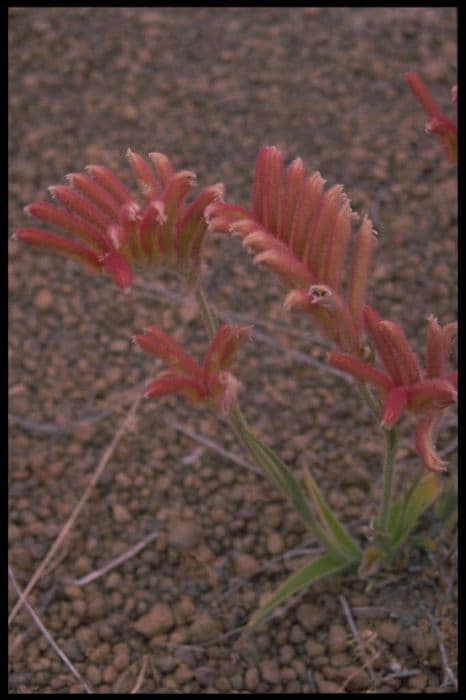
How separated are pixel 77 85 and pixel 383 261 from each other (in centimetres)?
124

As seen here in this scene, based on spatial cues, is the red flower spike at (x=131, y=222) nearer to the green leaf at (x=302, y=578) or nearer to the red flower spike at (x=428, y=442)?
the red flower spike at (x=428, y=442)

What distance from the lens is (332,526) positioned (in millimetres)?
1981

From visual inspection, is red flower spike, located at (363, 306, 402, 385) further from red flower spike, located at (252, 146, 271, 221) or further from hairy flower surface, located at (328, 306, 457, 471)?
red flower spike, located at (252, 146, 271, 221)

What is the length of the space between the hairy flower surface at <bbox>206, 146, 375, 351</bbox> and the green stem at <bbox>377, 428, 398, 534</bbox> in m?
0.22

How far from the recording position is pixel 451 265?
110 inches

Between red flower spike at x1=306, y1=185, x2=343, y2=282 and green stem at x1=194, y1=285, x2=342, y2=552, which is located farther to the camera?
green stem at x1=194, y1=285, x2=342, y2=552

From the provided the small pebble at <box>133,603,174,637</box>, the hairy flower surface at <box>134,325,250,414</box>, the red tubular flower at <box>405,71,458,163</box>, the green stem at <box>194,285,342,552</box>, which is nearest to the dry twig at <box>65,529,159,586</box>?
the small pebble at <box>133,603,174,637</box>

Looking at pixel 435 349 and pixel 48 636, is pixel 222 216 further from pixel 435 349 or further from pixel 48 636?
pixel 48 636

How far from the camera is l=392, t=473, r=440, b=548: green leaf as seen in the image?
1.93 m

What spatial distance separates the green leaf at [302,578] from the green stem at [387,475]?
120mm

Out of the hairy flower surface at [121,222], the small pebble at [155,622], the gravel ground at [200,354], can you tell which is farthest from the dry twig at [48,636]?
the hairy flower surface at [121,222]

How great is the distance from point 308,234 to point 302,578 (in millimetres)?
699
